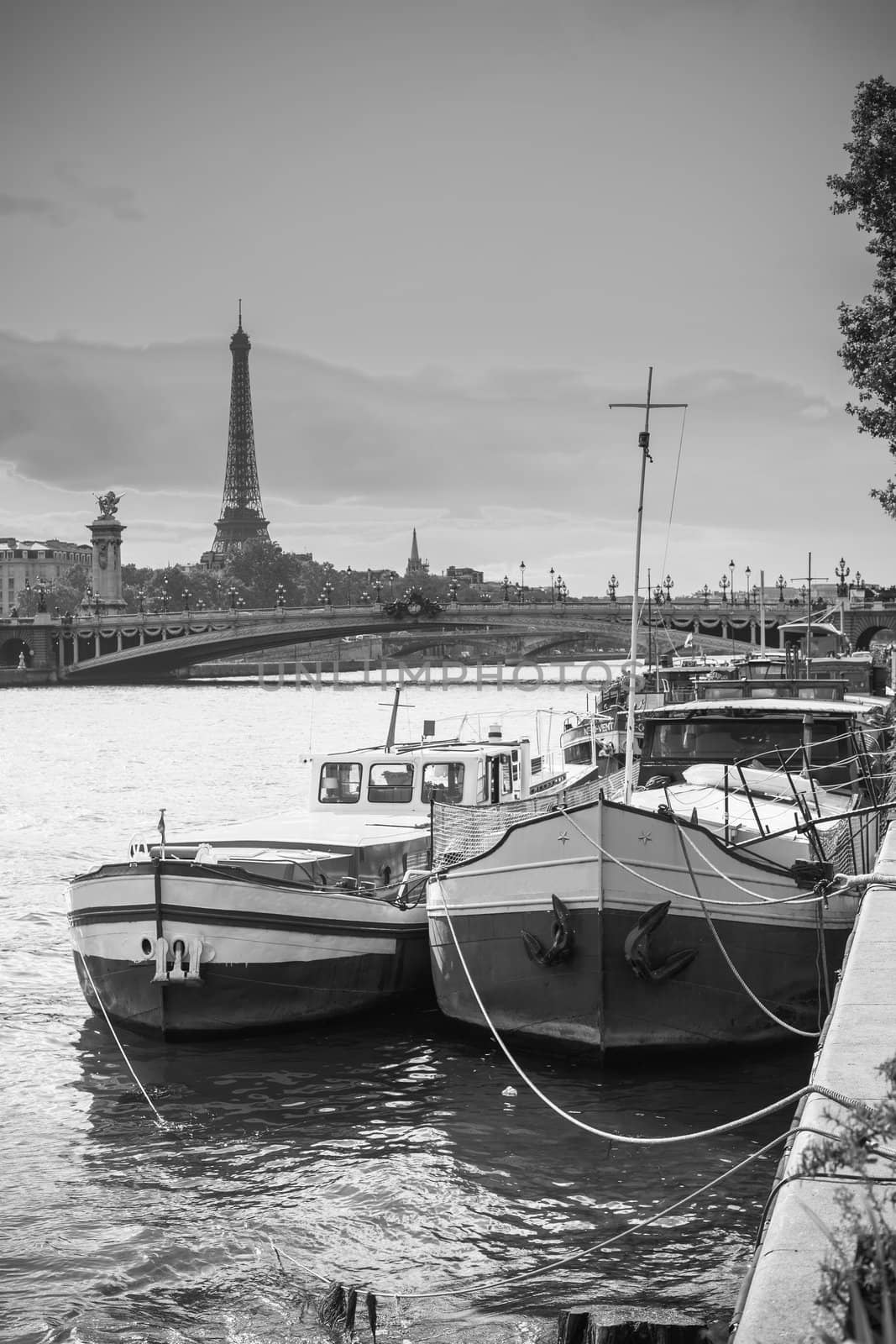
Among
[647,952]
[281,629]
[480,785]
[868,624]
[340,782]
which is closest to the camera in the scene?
[647,952]

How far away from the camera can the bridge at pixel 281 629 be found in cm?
10600

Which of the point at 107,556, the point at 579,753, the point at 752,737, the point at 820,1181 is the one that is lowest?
the point at 579,753

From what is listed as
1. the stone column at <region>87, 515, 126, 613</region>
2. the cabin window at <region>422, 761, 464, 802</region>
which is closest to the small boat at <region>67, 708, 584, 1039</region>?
the cabin window at <region>422, 761, 464, 802</region>

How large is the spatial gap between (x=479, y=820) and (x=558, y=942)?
2215mm

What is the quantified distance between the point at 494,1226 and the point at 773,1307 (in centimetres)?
552

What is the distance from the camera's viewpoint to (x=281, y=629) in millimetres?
109000

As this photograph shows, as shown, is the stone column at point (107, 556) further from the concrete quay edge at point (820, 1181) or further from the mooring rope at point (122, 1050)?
the concrete quay edge at point (820, 1181)

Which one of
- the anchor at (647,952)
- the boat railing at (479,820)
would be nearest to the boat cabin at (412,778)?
the boat railing at (479,820)

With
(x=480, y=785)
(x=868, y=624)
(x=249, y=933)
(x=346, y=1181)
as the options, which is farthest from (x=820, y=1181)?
(x=868, y=624)

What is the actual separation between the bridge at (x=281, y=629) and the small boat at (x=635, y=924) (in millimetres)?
88650

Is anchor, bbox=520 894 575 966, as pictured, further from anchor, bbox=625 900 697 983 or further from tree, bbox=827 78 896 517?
tree, bbox=827 78 896 517

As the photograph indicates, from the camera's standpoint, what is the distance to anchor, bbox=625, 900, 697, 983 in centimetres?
1227

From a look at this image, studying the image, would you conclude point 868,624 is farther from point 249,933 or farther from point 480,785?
point 249,933

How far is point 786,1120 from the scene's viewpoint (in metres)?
11.8
